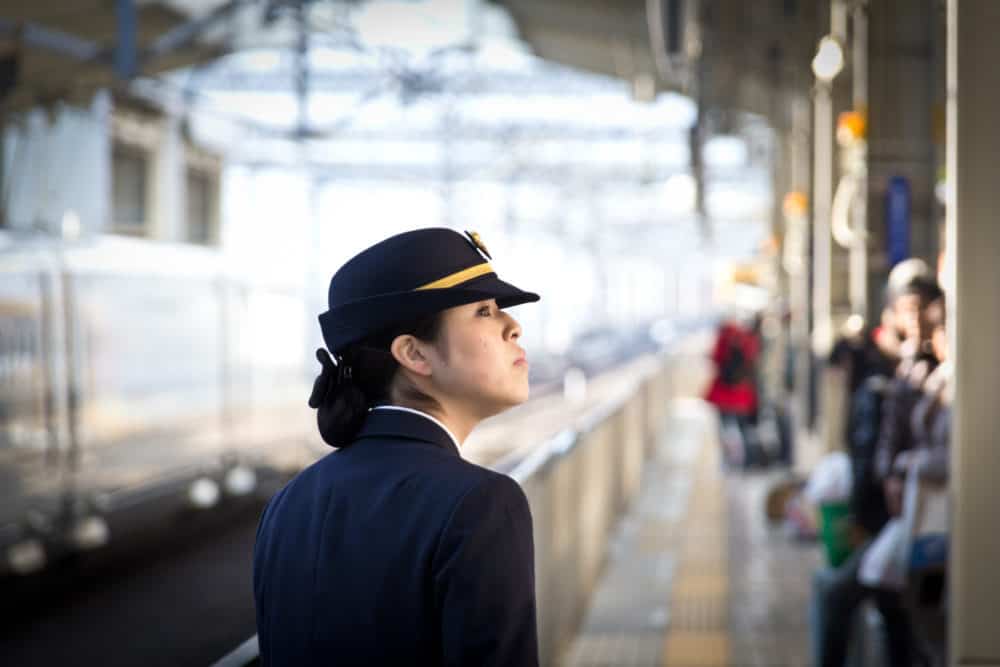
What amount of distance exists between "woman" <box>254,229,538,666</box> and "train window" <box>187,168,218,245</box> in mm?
11459

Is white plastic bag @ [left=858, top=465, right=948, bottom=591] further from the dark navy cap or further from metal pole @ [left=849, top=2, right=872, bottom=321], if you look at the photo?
metal pole @ [left=849, top=2, right=872, bottom=321]

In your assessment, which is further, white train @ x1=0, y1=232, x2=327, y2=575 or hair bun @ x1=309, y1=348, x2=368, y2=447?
white train @ x1=0, y1=232, x2=327, y2=575

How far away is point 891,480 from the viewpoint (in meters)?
4.54

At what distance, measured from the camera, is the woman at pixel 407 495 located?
1.67 metres

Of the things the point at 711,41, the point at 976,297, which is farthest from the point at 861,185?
the point at 976,297

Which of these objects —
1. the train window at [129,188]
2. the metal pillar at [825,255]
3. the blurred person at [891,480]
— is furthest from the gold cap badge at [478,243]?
the train window at [129,188]

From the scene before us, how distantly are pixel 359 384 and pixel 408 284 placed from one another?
17 centimetres

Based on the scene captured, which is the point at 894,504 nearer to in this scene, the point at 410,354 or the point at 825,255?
the point at 410,354

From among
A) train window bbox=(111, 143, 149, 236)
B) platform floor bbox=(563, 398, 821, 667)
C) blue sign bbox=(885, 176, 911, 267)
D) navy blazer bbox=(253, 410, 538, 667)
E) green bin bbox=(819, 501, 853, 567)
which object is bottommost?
platform floor bbox=(563, 398, 821, 667)

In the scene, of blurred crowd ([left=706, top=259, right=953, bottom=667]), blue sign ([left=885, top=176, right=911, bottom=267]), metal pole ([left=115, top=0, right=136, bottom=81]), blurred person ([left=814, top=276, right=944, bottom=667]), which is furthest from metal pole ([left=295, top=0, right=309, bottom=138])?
blurred person ([left=814, top=276, right=944, bottom=667])

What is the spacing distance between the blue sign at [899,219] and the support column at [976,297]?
4.81 meters

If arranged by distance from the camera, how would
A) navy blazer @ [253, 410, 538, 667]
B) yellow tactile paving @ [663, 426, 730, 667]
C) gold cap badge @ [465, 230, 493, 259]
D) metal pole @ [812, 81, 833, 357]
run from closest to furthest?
navy blazer @ [253, 410, 538, 667]
gold cap badge @ [465, 230, 493, 259]
yellow tactile paving @ [663, 426, 730, 667]
metal pole @ [812, 81, 833, 357]

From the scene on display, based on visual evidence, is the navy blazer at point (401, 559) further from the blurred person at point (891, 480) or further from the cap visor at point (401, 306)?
the blurred person at point (891, 480)

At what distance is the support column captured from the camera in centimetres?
279
